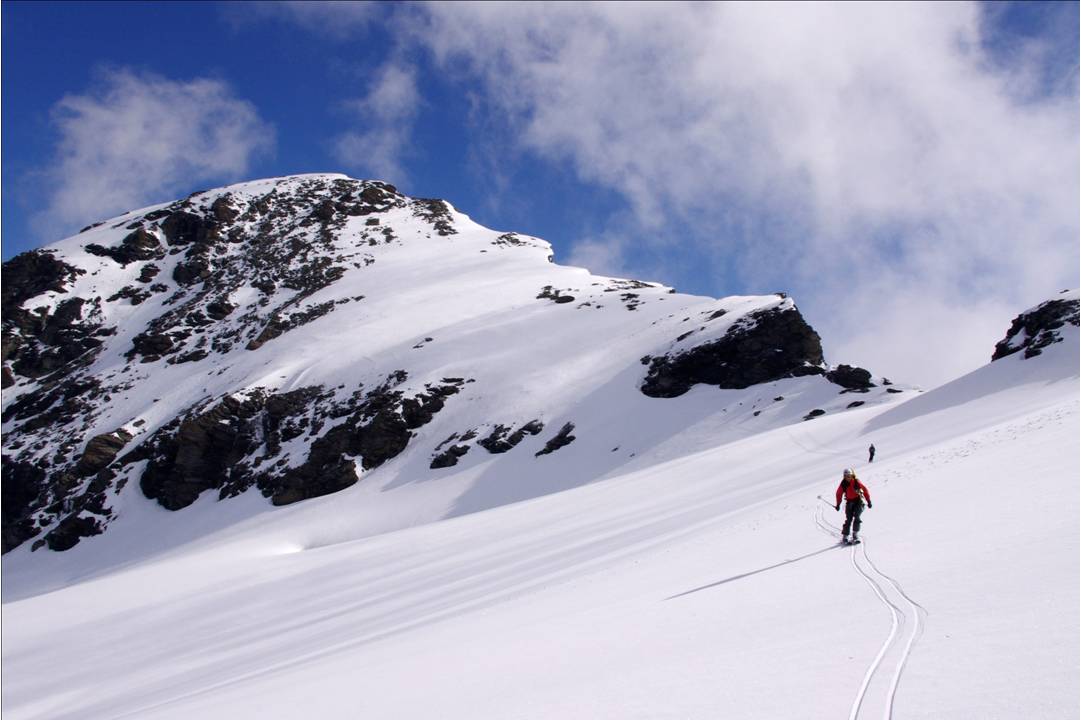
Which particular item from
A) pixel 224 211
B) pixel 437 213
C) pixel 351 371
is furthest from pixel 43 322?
pixel 437 213

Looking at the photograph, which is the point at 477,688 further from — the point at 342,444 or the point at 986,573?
the point at 342,444

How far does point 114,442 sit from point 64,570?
13.6 meters

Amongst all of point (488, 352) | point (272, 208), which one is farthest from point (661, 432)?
point (272, 208)

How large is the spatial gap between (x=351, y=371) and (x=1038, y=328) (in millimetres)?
50316

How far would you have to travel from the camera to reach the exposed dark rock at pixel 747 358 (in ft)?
155

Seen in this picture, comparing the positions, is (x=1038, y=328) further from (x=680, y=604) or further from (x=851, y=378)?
(x=680, y=604)

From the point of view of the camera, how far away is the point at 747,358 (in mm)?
48156

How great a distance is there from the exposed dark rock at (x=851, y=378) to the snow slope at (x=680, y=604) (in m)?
8.53

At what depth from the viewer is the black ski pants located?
36.6ft

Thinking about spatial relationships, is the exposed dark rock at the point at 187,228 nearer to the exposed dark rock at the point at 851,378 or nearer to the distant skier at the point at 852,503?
the exposed dark rock at the point at 851,378

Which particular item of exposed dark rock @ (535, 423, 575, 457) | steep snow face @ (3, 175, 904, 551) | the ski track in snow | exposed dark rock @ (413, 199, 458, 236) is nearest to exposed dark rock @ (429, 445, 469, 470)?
steep snow face @ (3, 175, 904, 551)

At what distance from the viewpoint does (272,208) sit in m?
102

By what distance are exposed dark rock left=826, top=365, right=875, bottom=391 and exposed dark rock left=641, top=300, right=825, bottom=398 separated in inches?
96.1

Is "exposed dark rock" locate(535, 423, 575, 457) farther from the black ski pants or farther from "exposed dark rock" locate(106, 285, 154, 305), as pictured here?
"exposed dark rock" locate(106, 285, 154, 305)
